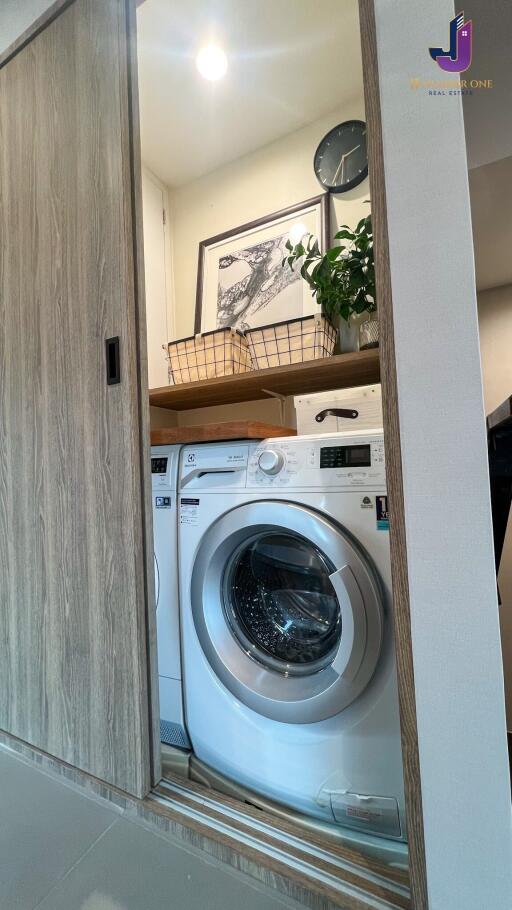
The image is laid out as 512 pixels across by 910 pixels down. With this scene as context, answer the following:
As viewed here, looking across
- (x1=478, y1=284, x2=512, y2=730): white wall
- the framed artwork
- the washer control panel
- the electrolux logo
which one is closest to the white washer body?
the washer control panel

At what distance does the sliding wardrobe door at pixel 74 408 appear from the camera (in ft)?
2.89

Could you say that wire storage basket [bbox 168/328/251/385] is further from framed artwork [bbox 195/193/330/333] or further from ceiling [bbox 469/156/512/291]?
ceiling [bbox 469/156/512/291]

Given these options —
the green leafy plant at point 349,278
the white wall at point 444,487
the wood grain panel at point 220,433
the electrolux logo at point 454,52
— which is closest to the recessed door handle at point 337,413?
the wood grain panel at point 220,433

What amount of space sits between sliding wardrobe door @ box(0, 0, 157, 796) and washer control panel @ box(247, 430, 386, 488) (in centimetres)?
32

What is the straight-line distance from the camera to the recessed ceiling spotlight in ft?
4.70

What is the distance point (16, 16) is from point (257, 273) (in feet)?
3.53

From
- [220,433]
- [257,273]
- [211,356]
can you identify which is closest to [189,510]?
[220,433]

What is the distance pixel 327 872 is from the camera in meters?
0.69

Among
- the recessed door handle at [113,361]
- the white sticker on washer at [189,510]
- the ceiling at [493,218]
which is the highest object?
the ceiling at [493,218]

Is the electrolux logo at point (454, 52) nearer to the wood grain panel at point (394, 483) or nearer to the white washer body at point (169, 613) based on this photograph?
the wood grain panel at point (394, 483)

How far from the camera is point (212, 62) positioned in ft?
4.83

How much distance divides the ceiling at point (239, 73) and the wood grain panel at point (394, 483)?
1.12m

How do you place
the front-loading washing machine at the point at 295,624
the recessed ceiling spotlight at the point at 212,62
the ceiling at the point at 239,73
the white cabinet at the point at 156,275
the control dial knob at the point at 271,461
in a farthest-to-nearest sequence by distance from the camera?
the white cabinet at the point at 156,275, the recessed ceiling spotlight at the point at 212,62, the ceiling at the point at 239,73, the control dial knob at the point at 271,461, the front-loading washing machine at the point at 295,624

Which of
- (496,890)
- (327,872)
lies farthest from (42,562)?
(496,890)
